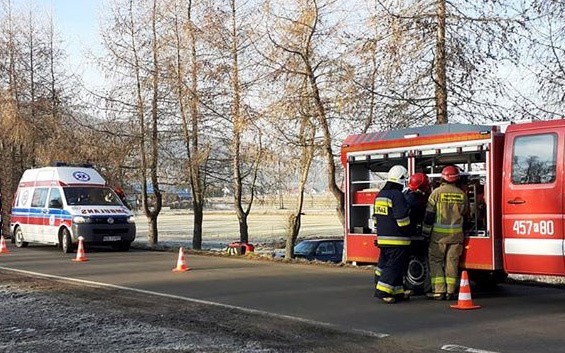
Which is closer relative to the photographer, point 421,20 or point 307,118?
point 421,20

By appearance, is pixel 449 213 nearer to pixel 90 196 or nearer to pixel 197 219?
pixel 90 196

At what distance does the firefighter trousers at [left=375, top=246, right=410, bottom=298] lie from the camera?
32.8 ft

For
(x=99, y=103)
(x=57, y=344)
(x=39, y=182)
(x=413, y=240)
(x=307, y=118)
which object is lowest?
(x=57, y=344)

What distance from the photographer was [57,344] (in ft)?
25.2

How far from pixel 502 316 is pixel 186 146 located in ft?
53.0

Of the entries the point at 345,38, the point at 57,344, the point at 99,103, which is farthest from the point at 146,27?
the point at 57,344

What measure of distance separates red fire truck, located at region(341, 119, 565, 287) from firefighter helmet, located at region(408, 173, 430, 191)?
1.48 feet

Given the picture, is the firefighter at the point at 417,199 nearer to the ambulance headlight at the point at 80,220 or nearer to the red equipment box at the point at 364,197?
the red equipment box at the point at 364,197

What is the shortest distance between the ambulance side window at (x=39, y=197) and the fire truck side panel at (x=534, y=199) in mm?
15489

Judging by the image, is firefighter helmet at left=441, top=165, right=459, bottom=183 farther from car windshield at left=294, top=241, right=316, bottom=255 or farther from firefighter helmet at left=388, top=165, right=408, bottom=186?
car windshield at left=294, top=241, right=316, bottom=255

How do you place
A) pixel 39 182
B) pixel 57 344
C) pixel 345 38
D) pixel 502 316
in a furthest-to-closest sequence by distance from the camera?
pixel 39 182, pixel 345 38, pixel 502 316, pixel 57 344

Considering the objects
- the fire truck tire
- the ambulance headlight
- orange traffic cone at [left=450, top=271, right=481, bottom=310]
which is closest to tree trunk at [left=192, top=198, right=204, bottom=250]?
the ambulance headlight

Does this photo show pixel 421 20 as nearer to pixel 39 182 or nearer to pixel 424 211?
→ pixel 424 211

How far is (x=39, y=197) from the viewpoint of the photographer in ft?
71.3
